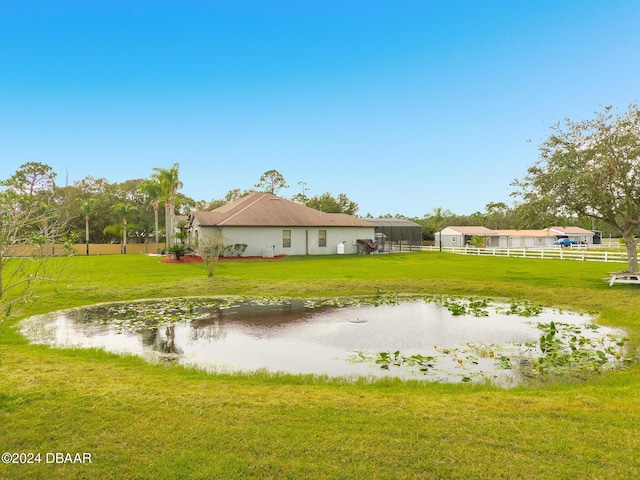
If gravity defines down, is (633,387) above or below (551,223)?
below

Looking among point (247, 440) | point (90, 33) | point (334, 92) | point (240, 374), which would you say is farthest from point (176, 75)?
point (247, 440)

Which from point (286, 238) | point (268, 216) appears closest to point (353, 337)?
point (286, 238)

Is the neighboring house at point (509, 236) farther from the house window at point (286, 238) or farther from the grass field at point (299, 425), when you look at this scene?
the grass field at point (299, 425)

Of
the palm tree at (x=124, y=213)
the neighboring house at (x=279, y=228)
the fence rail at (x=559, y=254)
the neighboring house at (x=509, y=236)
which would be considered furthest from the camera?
the neighboring house at (x=509, y=236)

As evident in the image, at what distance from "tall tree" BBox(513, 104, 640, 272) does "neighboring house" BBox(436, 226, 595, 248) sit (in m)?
42.2

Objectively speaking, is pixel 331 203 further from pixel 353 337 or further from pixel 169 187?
pixel 353 337

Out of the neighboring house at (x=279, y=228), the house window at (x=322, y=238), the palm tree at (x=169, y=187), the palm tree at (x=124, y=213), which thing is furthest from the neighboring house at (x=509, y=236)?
the palm tree at (x=124, y=213)

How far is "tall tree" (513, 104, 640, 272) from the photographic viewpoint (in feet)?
54.4

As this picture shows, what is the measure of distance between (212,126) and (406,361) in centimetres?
3732

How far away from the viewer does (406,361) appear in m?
8.09

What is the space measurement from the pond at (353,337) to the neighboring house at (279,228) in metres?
19.1

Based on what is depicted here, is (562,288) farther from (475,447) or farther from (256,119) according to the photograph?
(256,119)

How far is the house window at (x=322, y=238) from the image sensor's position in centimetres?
3806

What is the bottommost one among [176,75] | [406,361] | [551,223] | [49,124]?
[406,361]
